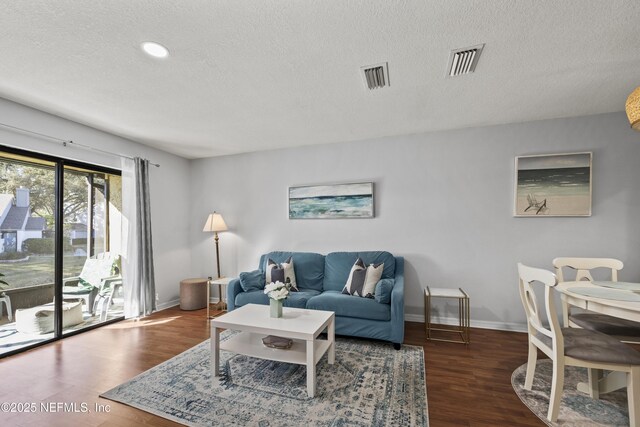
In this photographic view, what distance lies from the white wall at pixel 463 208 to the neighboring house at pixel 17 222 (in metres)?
2.45

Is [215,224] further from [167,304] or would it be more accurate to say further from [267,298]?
[267,298]

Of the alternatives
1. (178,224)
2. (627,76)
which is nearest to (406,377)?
(627,76)

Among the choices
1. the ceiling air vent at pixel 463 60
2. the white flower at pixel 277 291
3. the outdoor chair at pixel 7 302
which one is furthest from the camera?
the outdoor chair at pixel 7 302

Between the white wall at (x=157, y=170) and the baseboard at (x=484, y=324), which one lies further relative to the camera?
Answer: the baseboard at (x=484, y=324)

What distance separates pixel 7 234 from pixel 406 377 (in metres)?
3.95

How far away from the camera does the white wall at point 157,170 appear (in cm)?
283

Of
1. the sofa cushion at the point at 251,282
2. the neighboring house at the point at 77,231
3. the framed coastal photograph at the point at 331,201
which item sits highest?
the framed coastal photograph at the point at 331,201

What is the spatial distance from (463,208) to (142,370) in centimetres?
377

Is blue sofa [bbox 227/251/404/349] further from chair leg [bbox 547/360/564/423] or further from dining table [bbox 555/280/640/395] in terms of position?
dining table [bbox 555/280/640/395]

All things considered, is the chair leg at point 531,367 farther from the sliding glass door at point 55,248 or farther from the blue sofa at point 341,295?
the sliding glass door at point 55,248

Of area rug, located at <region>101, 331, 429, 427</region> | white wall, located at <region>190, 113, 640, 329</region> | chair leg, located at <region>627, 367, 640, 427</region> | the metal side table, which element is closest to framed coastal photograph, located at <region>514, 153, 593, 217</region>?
white wall, located at <region>190, 113, 640, 329</region>

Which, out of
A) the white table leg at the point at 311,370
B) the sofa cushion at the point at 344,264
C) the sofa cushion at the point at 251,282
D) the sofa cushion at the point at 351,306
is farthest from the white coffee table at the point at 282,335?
the sofa cushion at the point at 344,264

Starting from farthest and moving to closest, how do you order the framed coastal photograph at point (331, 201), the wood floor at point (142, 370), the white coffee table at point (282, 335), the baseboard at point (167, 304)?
the baseboard at point (167, 304)
the framed coastal photograph at point (331, 201)
the white coffee table at point (282, 335)
the wood floor at point (142, 370)

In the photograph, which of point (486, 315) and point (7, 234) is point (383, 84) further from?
point (7, 234)
